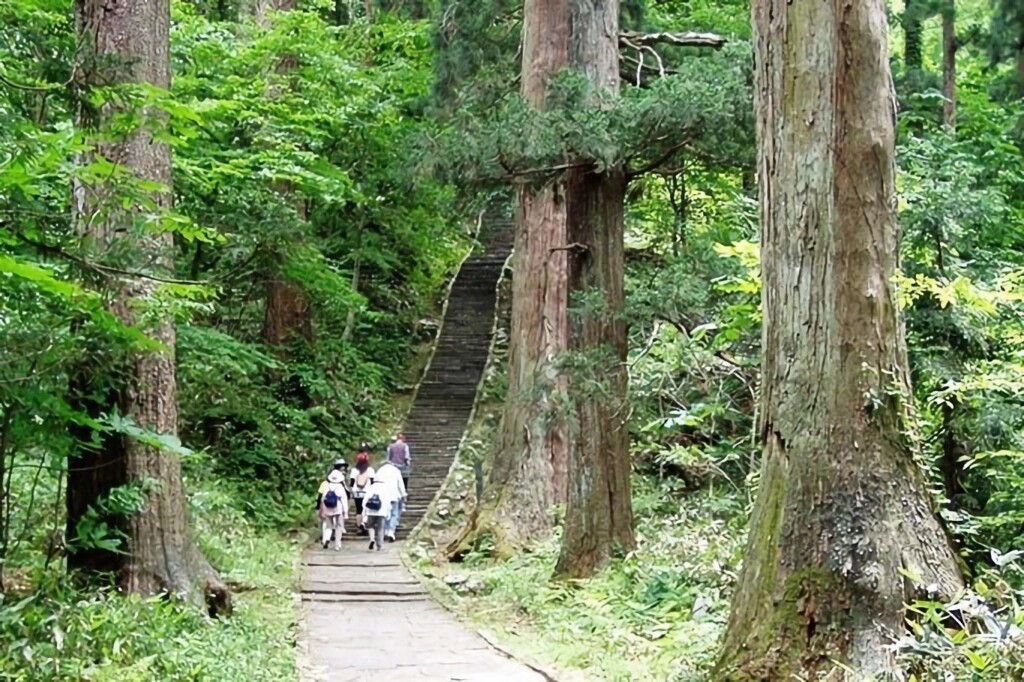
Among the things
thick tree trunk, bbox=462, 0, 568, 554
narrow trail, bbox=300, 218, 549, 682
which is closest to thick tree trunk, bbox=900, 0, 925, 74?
narrow trail, bbox=300, 218, 549, 682

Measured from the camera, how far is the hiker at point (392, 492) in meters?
15.1

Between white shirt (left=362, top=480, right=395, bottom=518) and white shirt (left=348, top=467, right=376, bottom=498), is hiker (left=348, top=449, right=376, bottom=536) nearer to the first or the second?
white shirt (left=348, top=467, right=376, bottom=498)

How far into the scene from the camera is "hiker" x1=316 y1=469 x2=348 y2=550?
48.8ft

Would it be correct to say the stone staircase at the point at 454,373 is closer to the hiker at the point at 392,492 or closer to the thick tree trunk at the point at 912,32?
the hiker at the point at 392,492

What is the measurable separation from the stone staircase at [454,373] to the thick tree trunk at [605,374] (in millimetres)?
6602

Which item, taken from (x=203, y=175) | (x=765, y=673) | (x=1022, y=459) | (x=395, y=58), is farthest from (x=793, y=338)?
(x=395, y=58)

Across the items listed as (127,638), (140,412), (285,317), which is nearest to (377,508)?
(285,317)

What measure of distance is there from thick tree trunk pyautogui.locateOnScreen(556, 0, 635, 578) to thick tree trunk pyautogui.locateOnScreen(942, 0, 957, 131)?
1329 centimetres

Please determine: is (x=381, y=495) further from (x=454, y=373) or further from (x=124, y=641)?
(x=124, y=641)

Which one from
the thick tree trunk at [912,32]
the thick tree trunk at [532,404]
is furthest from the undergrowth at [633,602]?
the thick tree trunk at [912,32]

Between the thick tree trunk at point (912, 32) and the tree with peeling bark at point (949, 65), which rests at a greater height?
the thick tree trunk at point (912, 32)

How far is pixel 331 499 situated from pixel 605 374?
6.74 metres

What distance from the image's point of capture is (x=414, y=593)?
38.2 ft

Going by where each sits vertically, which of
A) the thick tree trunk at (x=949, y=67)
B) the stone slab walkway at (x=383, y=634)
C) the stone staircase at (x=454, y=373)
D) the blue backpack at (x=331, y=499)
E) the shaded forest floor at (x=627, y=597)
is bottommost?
the stone slab walkway at (x=383, y=634)
